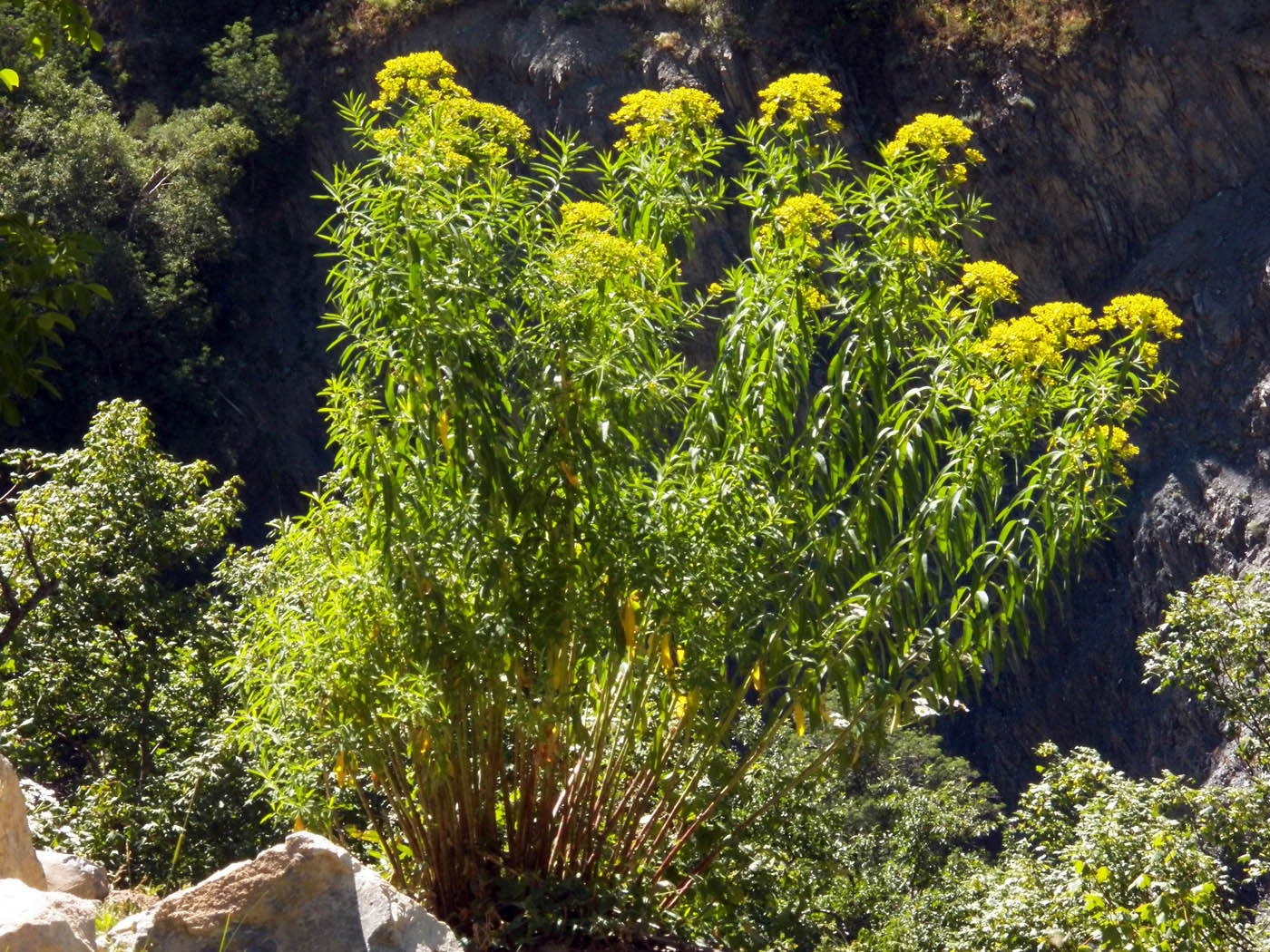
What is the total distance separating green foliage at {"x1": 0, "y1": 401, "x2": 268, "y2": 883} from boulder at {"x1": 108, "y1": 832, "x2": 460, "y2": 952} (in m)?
3.87

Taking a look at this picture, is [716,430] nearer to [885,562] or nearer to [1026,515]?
[885,562]

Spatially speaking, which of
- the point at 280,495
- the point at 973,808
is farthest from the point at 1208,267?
the point at 280,495

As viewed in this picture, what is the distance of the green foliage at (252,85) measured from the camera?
20.8 meters

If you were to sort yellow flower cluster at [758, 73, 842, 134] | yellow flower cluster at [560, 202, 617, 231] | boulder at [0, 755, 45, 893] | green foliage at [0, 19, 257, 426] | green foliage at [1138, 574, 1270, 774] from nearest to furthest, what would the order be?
boulder at [0, 755, 45, 893]
yellow flower cluster at [560, 202, 617, 231]
yellow flower cluster at [758, 73, 842, 134]
green foliage at [1138, 574, 1270, 774]
green foliage at [0, 19, 257, 426]

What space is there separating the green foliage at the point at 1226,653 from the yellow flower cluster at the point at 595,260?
12.9 ft

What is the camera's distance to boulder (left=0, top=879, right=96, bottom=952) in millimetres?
2482

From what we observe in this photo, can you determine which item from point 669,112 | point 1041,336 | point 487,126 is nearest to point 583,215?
point 487,126

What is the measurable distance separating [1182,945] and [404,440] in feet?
9.98

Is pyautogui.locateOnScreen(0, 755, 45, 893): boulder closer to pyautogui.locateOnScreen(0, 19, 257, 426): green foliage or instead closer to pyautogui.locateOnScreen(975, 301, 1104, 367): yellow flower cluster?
pyautogui.locateOnScreen(975, 301, 1104, 367): yellow flower cluster

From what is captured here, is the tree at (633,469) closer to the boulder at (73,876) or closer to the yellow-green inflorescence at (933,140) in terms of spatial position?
the yellow-green inflorescence at (933,140)

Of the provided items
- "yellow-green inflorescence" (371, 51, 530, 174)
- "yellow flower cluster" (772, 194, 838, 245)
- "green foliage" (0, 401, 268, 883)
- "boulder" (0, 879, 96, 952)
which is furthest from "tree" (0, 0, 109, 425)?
"green foliage" (0, 401, 268, 883)

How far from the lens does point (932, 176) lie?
4.02 m

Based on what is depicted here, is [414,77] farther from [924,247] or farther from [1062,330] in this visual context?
[1062,330]

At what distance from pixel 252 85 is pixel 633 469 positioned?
1882 cm
